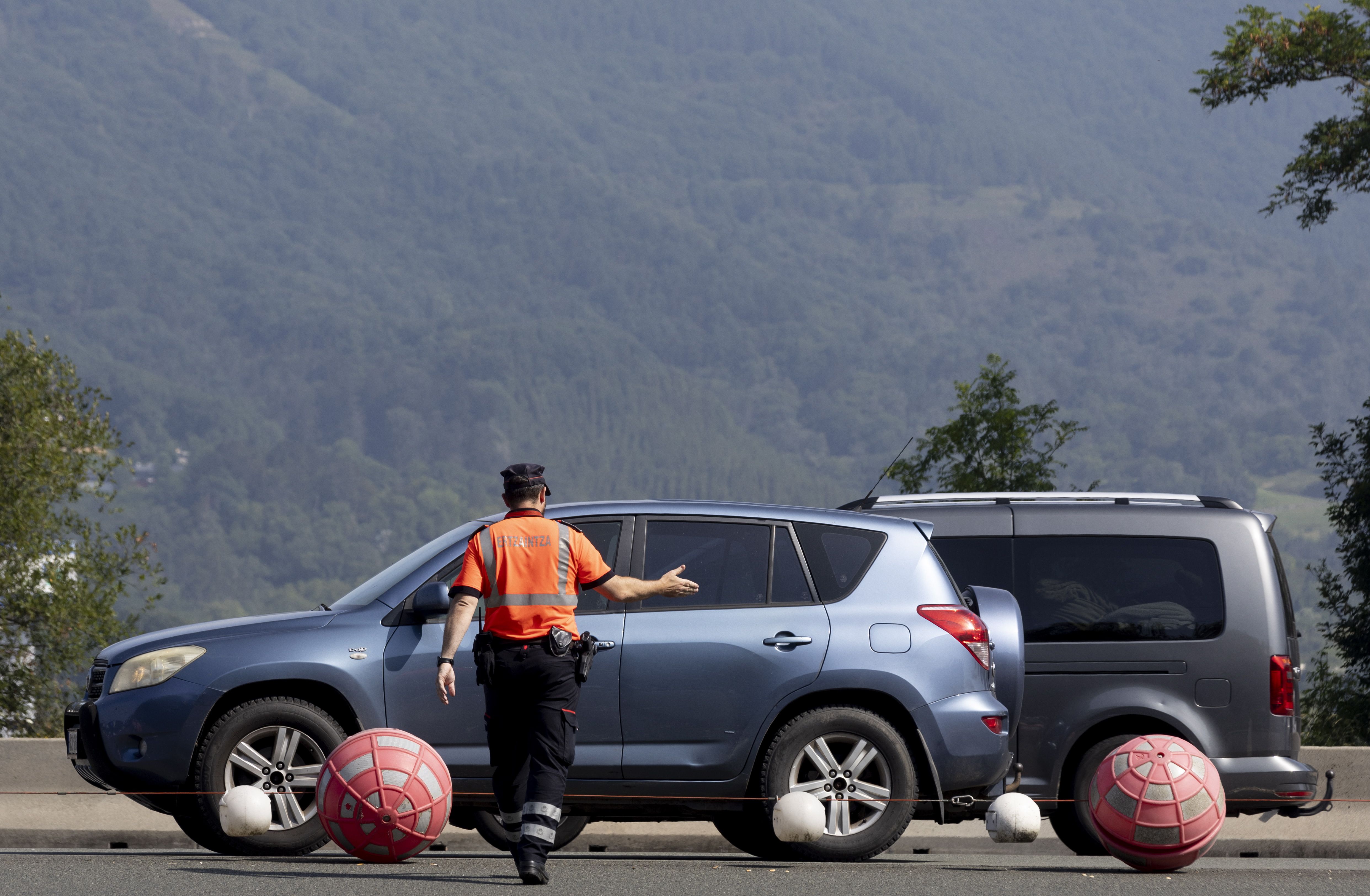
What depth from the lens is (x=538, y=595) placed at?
728 centimetres

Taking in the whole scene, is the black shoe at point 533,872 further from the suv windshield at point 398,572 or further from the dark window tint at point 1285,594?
the dark window tint at point 1285,594

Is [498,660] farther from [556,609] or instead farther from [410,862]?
[410,862]

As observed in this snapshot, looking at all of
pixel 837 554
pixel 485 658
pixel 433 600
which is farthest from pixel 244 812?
pixel 837 554

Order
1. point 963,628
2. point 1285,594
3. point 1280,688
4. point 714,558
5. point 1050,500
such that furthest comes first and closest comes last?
point 1050,500, point 1285,594, point 1280,688, point 714,558, point 963,628

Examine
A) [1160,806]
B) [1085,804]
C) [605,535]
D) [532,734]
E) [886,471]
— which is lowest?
[1085,804]

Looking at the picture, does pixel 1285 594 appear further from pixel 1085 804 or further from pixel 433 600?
pixel 433 600

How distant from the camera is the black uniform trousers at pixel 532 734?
711cm

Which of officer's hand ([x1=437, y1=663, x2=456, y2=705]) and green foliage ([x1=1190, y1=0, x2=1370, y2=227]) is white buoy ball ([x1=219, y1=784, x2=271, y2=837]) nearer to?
officer's hand ([x1=437, y1=663, x2=456, y2=705])

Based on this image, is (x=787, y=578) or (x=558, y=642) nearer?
(x=558, y=642)

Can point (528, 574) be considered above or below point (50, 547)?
below

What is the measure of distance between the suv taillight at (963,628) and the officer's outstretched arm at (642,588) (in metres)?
1.44

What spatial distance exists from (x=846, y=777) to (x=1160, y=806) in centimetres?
144

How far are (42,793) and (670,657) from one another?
4244 mm

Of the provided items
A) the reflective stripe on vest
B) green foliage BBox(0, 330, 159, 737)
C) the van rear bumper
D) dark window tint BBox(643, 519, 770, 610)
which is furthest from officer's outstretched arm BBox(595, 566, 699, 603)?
green foliage BBox(0, 330, 159, 737)
